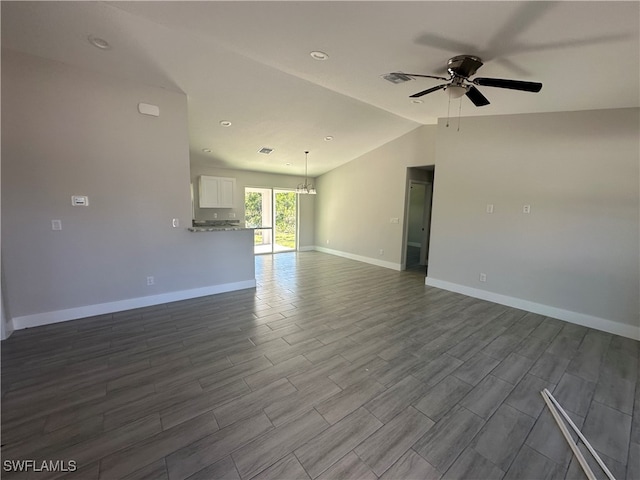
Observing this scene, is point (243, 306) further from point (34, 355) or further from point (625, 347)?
point (625, 347)

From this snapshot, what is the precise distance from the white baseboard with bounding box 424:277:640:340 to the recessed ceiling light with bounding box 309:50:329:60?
13.2ft

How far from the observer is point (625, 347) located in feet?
9.61

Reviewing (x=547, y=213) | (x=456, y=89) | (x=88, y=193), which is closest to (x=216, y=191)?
(x=88, y=193)

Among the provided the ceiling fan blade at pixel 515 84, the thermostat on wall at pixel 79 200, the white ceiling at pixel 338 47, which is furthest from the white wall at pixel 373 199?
the thermostat on wall at pixel 79 200

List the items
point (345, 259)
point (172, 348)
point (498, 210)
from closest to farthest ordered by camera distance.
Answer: point (172, 348)
point (498, 210)
point (345, 259)

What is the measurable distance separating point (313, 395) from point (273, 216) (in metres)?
6.33

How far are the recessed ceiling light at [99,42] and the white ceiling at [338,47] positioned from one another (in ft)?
0.19

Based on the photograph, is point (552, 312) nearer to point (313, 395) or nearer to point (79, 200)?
point (313, 395)

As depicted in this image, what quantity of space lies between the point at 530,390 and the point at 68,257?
16.3 ft

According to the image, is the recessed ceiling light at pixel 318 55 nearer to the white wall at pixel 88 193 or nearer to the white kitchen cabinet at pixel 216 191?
the white wall at pixel 88 193

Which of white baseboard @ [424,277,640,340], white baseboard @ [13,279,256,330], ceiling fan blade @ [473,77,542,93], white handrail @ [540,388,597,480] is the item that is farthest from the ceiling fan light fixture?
white baseboard @ [13,279,256,330]

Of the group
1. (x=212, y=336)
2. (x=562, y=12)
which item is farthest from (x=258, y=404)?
(x=562, y=12)

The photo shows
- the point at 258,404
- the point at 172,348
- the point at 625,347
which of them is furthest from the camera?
the point at 625,347

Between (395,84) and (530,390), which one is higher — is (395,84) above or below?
above
